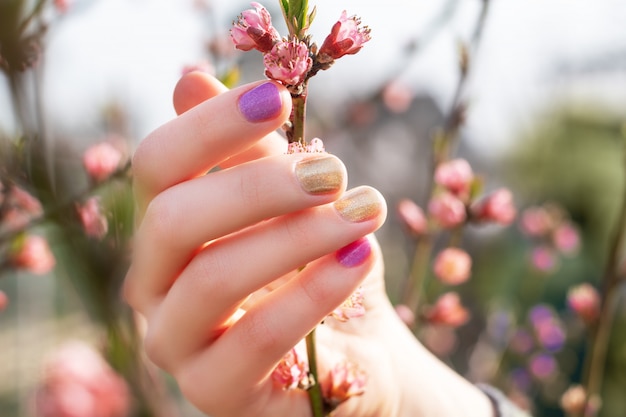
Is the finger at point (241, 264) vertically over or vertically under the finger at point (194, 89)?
under

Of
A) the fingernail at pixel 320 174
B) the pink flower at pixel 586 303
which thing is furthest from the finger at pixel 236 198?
the pink flower at pixel 586 303

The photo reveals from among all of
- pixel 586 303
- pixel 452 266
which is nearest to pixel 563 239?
pixel 586 303

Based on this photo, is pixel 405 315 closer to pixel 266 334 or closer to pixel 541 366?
pixel 266 334

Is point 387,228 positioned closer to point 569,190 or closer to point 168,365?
point 569,190

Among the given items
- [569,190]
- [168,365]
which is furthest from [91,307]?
[569,190]

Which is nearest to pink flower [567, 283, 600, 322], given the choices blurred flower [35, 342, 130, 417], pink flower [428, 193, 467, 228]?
pink flower [428, 193, 467, 228]

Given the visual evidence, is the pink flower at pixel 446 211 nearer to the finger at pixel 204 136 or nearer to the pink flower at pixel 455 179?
the pink flower at pixel 455 179
